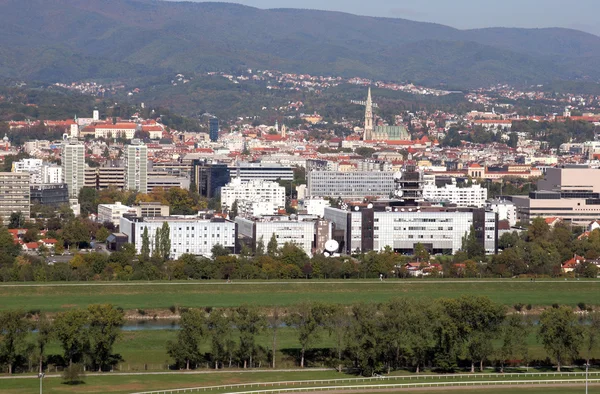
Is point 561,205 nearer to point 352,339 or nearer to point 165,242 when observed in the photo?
point 165,242

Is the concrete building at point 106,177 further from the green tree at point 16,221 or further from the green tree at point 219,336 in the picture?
the green tree at point 219,336

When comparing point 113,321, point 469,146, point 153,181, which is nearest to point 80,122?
point 469,146

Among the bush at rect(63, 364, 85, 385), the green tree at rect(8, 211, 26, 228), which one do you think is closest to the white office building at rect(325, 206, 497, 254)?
the green tree at rect(8, 211, 26, 228)

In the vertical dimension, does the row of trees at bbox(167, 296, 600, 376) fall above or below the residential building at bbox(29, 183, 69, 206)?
below

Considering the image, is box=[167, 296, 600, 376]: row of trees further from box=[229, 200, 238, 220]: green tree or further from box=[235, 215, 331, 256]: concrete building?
box=[229, 200, 238, 220]: green tree

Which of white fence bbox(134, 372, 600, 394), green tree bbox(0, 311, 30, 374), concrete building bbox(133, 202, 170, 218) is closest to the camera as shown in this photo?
white fence bbox(134, 372, 600, 394)

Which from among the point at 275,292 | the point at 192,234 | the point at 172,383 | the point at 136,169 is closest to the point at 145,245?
A: the point at 192,234

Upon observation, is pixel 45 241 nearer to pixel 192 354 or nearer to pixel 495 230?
pixel 495 230
